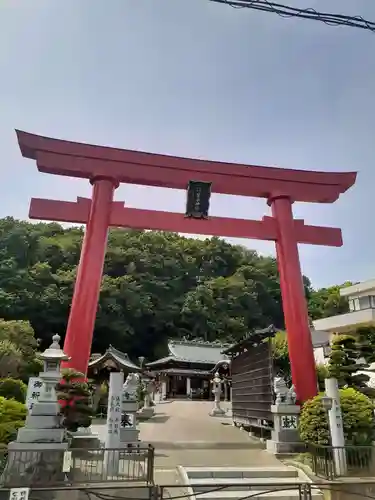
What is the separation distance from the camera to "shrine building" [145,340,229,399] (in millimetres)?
39750

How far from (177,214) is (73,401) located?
6.24 m

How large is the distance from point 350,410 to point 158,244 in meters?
50.9

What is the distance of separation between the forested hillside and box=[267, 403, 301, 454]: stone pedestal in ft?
119

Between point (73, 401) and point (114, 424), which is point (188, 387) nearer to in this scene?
point (73, 401)

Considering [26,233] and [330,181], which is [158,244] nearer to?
[26,233]

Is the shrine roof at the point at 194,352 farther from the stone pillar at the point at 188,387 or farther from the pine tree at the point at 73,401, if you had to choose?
the pine tree at the point at 73,401

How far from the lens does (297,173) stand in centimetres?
1373

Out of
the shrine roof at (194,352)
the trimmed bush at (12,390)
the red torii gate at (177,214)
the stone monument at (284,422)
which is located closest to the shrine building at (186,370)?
the shrine roof at (194,352)

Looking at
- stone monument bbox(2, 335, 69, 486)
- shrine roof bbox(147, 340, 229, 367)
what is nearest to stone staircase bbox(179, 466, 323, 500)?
stone monument bbox(2, 335, 69, 486)

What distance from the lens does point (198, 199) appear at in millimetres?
13141

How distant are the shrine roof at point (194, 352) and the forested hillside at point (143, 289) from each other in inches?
300

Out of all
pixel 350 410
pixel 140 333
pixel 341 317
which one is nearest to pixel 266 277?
pixel 140 333

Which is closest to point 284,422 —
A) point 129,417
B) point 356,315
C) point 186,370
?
point 129,417

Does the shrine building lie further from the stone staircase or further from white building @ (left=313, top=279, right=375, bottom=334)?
the stone staircase
